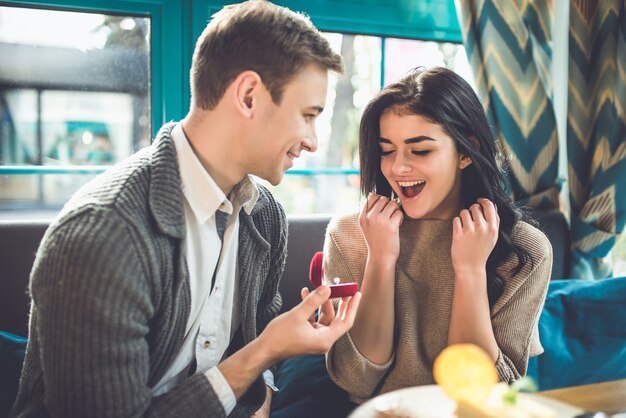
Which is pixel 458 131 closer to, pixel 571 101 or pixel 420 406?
pixel 420 406

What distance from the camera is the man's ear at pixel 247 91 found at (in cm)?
137

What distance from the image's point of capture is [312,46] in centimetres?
143

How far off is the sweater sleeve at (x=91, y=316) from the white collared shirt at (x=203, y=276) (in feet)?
0.67

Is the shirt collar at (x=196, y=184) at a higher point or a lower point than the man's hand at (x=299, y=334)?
higher

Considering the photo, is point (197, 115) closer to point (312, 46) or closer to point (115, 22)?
point (312, 46)

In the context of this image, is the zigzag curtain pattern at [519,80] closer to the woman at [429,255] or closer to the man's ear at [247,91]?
the woman at [429,255]

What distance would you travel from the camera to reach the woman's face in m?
1.72

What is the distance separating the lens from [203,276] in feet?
4.66

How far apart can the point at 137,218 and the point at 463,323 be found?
3.05 feet

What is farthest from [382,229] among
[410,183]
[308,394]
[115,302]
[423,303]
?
[115,302]

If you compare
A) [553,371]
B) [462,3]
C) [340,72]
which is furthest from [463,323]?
[462,3]

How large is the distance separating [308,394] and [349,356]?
243 mm

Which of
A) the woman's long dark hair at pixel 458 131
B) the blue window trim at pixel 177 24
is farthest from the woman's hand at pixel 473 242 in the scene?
the blue window trim at pixel 177 24

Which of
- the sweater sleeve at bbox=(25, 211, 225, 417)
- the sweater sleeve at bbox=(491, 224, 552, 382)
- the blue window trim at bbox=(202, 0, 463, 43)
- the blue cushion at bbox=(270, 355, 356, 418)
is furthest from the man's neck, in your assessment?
the blue window trim at bbox=(202, 0, 463, 43)
